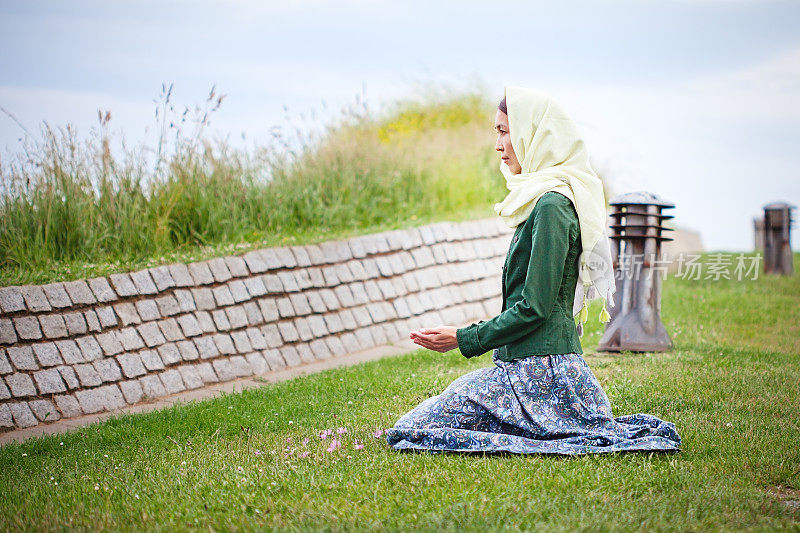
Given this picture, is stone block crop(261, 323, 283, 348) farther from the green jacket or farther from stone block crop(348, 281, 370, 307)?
the green jacket

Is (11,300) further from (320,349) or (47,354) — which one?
(320,349)

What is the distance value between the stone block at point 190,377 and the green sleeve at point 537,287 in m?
3.96

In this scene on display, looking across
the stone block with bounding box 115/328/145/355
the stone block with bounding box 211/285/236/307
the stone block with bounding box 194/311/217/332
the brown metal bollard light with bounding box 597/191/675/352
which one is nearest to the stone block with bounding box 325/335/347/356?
the stone block with bounding box 211/285/236/307

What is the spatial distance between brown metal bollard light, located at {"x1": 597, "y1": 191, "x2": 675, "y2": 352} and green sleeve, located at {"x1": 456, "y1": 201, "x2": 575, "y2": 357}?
426cm

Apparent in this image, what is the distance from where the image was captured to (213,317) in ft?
25.5

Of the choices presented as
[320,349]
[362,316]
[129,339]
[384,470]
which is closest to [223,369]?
[129,339]

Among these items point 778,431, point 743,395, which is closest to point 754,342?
point 743,395

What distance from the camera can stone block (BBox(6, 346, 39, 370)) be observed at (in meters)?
6.33

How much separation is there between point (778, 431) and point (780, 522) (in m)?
1.79

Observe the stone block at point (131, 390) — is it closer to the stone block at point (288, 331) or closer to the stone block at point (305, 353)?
the stone block at point (288, 331)

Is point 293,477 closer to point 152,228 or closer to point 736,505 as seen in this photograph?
point 736,505

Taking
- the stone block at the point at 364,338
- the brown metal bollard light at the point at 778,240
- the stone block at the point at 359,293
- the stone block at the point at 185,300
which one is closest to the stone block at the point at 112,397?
the stone block at the point at 185,300

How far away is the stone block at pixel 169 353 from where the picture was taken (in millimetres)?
7234

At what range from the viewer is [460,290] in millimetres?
10938
